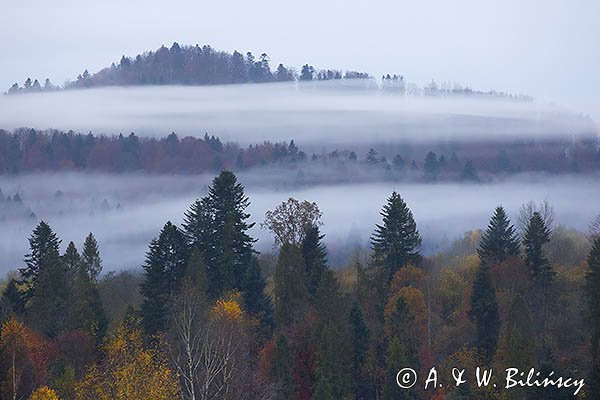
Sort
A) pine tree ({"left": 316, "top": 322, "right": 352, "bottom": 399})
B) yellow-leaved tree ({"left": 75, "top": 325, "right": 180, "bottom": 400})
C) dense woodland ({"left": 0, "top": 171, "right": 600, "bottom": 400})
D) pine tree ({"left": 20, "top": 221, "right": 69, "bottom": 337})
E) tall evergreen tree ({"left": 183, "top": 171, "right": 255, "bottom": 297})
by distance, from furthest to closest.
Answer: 1. tall evergreen tree ({"left": 183, "top": 171, "right": 255, "bottom": 297})
2. pine tree ({"left": 20, "top": 221, "right": 69, "bottom": 337})
3. pine tree ({"left": 316, "top": 322, "right": 352, "bottom": 399})
4. dense woodland ({"left": 0, "top": 171, "right": 600, "bottom": 400})
5. yellow-leaved tree ({"left": 75, "top": 325, "right": 180, "bottom": 400})

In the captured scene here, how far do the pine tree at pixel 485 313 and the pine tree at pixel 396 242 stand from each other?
7116 mm

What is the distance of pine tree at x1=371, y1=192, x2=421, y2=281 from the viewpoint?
62.6 metres

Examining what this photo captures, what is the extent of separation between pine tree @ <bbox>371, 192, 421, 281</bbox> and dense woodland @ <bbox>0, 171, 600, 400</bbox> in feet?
0.26

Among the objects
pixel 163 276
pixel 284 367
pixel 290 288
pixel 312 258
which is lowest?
pixel 284 367

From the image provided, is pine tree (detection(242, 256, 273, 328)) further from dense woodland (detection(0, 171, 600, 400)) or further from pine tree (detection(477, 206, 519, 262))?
pine tree (detection(477, 206, 519, 262))

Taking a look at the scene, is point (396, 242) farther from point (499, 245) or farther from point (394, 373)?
point (394, 373)

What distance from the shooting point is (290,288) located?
57.8m

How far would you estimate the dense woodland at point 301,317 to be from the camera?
148 ft

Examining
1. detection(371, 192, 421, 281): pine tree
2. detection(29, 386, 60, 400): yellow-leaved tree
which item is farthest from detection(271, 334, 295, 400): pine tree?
detection(371, 192, 421, 281): pine tree

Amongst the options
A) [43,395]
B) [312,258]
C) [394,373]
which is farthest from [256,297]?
[43,395]

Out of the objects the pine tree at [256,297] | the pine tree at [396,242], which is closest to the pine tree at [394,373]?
the pine tree at [256,297]

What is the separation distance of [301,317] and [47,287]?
13600 millimetres

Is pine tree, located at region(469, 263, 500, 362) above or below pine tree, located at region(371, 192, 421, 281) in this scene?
below

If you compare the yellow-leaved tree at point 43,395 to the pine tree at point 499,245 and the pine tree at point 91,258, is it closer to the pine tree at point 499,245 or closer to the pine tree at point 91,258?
the pine tree at point 499,245
